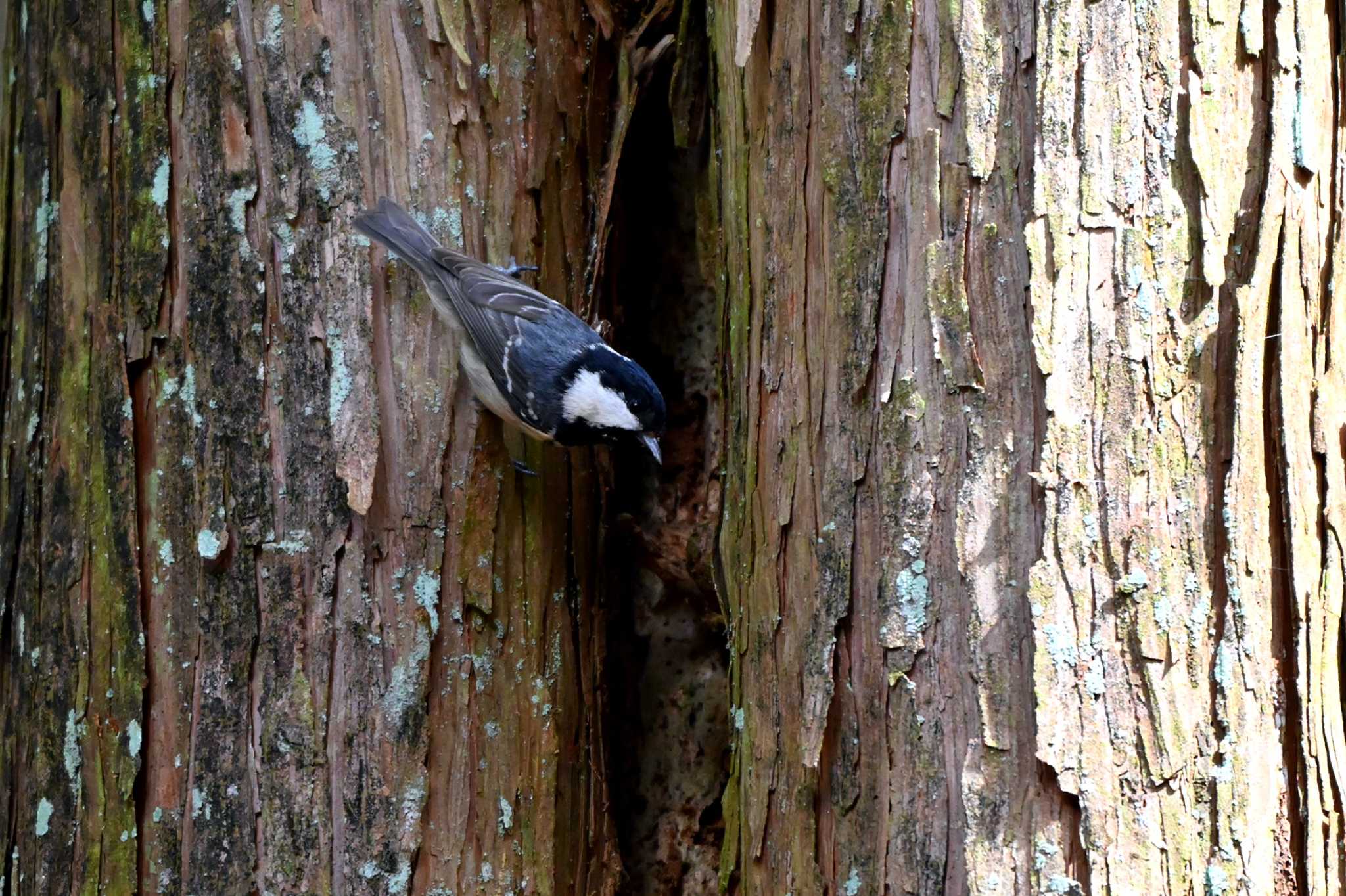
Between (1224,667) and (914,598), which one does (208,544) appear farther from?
(1224,667)

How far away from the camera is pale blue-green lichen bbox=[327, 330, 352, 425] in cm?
235

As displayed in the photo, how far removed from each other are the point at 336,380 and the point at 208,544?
430 millimetres

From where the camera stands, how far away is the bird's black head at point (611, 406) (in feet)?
8.77

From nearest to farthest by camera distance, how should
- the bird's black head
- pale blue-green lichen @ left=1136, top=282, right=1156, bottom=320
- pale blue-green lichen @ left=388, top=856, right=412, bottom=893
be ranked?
pale blue-green lichen @ left=1136, top=282, right=1156, bottom=320
pale blue-green lichen @ left=388, top=856, right=412, bottom=893
the bird's black head

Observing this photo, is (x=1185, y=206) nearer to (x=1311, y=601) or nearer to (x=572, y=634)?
(x=1311, y=601)

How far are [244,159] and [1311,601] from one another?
2248mm

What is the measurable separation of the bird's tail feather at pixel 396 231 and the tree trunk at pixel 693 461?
0.04m

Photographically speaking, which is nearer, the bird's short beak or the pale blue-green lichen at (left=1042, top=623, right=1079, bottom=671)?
the pale blue-green lichen at (left=1042, top=623, right=1079, bottom=671)

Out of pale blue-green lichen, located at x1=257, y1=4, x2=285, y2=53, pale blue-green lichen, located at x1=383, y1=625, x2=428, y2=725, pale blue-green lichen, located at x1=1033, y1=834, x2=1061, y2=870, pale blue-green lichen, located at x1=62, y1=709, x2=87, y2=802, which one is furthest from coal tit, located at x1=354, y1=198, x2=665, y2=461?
pale blue-green lichen, located at x1=1033, y1=834, x2=1061, y2=870

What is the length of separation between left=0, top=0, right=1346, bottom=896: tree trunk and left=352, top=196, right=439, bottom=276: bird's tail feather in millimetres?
39

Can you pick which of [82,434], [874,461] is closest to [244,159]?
[82,434]

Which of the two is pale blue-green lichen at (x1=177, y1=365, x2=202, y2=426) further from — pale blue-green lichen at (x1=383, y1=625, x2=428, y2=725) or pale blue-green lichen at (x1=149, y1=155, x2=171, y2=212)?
pale blue-green lichen at (x1=383, y1=625, x2=428, y2=725)

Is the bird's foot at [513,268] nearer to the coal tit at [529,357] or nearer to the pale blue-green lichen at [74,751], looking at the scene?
the coal tit at [529,357]

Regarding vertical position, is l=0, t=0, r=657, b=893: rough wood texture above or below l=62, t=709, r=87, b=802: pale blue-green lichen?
above
